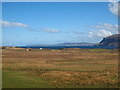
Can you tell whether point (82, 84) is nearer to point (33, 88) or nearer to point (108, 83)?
point (108, 83)

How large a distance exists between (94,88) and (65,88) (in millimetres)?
3498

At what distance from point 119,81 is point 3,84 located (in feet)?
50.7

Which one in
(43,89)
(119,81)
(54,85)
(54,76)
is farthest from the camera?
(54,76)

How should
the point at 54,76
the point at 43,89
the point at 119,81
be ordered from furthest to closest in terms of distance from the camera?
the point at 54,76
the point at 119,81
the point at 43,89

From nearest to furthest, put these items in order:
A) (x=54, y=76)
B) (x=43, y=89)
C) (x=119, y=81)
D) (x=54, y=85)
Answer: (x=43, y=89) → (x=54, y=85) → (x=119, y=81) → (x=54, y=76)

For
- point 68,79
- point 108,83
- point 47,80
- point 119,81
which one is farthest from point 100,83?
point 47,80

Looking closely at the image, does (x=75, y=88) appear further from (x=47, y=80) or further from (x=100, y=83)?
(x=47, y=80)

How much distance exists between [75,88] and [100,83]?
15.0 ft

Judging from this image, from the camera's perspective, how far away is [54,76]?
116 ft

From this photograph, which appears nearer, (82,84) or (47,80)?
(82,84)

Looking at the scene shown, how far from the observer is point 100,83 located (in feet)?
98.0

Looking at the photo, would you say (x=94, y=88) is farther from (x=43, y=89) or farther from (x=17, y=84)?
(x=17, y=84)

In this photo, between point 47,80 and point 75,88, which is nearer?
point 75,88

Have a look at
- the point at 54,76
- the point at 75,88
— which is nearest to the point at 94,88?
the point at 75,88
